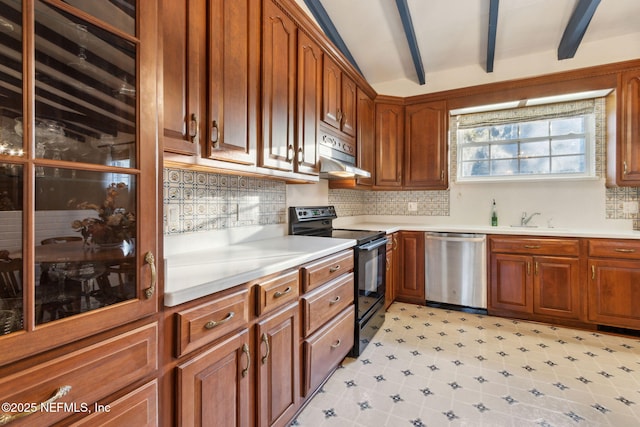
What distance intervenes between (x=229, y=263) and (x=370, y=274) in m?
1.45

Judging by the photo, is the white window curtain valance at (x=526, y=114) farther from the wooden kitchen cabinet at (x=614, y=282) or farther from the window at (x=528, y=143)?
the wooden kitchen cabinet at (x=614, y=282)

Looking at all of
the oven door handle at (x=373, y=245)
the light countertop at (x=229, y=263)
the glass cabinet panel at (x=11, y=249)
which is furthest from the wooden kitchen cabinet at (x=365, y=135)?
the glass cabinet panel at (x=11, y=249)

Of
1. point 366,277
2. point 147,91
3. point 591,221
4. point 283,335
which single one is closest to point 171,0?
point 147,91

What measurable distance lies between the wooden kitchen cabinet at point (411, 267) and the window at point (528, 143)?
108 cm

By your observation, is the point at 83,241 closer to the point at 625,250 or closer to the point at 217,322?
the point at 217,322

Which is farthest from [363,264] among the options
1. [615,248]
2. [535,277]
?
[615,248]

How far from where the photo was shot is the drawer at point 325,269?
1.60 meters

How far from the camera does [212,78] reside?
4.55 feet

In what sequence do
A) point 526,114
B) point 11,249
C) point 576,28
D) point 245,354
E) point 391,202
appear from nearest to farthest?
1. point 11,249
2. point 245,354
3. point 576,28
4. point 526,114
5. point 391,202

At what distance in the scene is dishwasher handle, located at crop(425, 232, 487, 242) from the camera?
308cm

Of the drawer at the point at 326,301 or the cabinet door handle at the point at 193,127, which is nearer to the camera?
the cabinet door handle at the point at 193,127

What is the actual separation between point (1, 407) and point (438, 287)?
11.0 feet

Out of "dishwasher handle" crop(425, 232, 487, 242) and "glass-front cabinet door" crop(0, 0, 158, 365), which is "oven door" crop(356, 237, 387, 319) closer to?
"dishwasher handle" crop(425, 232, 487, 242)

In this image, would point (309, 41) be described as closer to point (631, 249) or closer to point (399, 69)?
point (399, 69)
